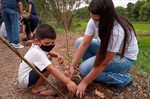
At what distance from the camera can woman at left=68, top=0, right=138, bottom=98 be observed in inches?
71.4

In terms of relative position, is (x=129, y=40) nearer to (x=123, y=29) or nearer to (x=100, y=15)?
(x=123, y=29)

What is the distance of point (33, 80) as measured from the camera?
82.0 inches

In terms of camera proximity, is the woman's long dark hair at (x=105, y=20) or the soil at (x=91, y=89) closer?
the woman's long dark hair at (x=105, y=20)

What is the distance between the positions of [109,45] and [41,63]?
0.60m

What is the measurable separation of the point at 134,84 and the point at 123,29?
2.75 feet

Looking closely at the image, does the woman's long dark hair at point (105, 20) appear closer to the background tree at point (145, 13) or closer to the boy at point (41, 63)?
the boy at point (41, 63)

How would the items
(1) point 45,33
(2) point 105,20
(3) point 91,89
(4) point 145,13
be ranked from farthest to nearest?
(4) point 145,13 < (3) point 91,89 < (1) point 45,33 < (2) point 105,20

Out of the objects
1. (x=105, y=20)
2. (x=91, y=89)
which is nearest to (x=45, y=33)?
(x=105, y=20)

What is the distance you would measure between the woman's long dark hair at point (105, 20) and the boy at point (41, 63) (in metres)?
0.34

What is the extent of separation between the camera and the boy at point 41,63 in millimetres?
1870

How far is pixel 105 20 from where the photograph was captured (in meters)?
1.82

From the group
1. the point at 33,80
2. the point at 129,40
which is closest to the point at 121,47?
the point at 129,40

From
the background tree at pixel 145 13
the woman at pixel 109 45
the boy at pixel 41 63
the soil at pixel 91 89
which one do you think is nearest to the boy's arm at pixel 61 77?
the boy at pixel 41 63

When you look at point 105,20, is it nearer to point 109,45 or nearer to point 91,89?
point 109,45
